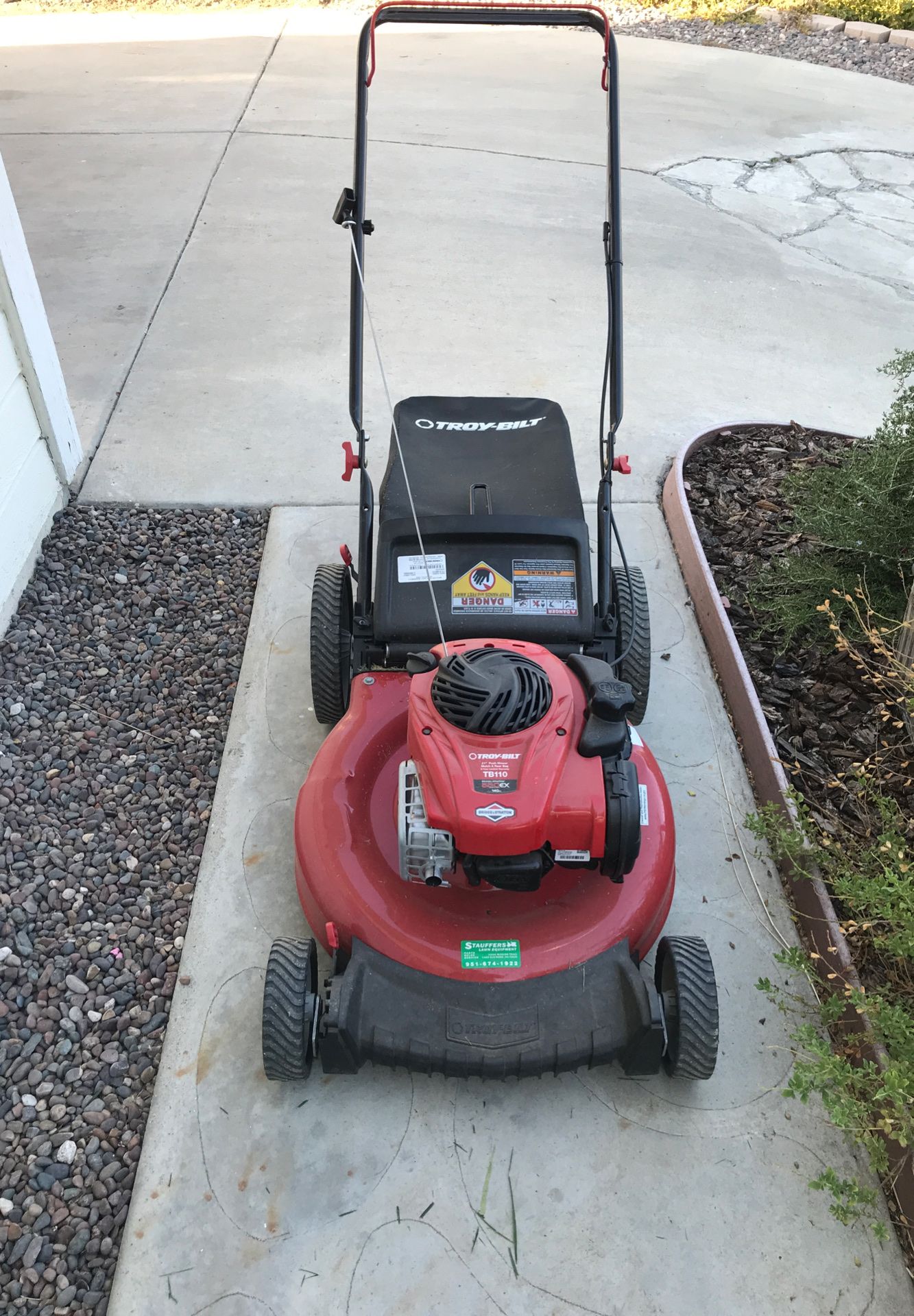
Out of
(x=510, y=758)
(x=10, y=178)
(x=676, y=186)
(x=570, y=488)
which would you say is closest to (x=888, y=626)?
(x=570, y=488)

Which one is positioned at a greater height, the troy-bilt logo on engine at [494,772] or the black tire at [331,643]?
the troy-bilt logo on engine at [494,772]

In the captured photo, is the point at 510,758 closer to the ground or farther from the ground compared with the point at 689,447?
farther from the ground

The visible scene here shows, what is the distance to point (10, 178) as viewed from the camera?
18.1 ft

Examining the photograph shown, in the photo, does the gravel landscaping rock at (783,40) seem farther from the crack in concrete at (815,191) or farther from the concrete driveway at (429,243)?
the crack in concrete at (815,191)

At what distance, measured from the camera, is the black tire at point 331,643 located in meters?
2.45

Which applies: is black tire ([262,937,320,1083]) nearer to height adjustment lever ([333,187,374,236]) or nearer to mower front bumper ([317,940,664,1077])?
mower front bumper ([317,940,664,1077])

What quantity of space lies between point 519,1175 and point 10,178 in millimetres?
5677

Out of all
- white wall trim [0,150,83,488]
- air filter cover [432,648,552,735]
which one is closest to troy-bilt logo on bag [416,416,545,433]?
air filter cover [432,648,552,735]

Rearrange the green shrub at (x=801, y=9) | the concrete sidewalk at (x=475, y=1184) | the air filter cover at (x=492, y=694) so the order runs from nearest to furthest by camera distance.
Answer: the concrete sidewalk at (x=475, y=1184), the air filter cover at (x=492, y=694), the green shrub at (x=801, y=9)

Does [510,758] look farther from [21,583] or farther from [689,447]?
[689,447]

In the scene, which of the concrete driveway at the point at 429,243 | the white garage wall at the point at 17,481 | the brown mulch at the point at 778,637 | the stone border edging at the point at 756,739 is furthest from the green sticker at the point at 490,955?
the concrete driveway at the point at 429,243

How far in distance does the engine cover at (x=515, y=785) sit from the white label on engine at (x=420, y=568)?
49cm

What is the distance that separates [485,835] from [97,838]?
1097mm

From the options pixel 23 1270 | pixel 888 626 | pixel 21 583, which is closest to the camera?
pixel 23 1270
